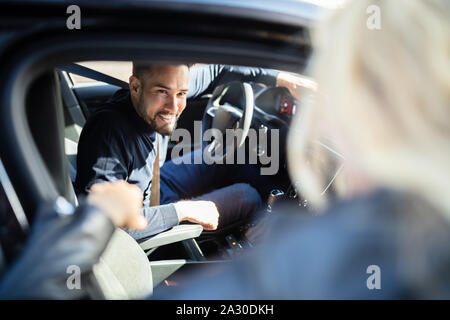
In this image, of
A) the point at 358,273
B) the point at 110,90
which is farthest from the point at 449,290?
the point at 110,90

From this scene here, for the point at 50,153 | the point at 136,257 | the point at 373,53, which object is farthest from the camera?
the point at 136,257

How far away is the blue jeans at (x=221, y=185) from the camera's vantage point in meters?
2.13

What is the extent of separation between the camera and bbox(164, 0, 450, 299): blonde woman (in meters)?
0.50

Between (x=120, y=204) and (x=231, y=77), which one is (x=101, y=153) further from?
(x=231, y=77)

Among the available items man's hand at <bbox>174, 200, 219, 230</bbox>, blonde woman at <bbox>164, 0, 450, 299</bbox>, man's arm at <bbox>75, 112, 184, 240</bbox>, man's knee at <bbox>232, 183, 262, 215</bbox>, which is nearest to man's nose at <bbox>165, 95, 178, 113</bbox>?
man's arm at <bbox>75, 112, 184, 240</bbox>

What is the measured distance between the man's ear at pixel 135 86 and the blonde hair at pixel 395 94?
4.39ft

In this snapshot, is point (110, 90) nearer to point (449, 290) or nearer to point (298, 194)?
point (298, 194)

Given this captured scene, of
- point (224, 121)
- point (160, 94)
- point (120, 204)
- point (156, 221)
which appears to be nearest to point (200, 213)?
point (156, 221)

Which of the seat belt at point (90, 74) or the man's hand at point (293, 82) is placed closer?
the seat belt at point (90, 74)

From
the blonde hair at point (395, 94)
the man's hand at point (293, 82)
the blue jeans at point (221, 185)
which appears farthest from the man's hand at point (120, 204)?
the man's hand at point (293, 82)

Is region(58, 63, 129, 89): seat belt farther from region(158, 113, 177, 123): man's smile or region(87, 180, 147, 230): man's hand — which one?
region(87, 180, 147, 230): man's hand

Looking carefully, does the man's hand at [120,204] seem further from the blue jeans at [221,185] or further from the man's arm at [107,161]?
the blue jeans at [221,185]

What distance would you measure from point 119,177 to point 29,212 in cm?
89
